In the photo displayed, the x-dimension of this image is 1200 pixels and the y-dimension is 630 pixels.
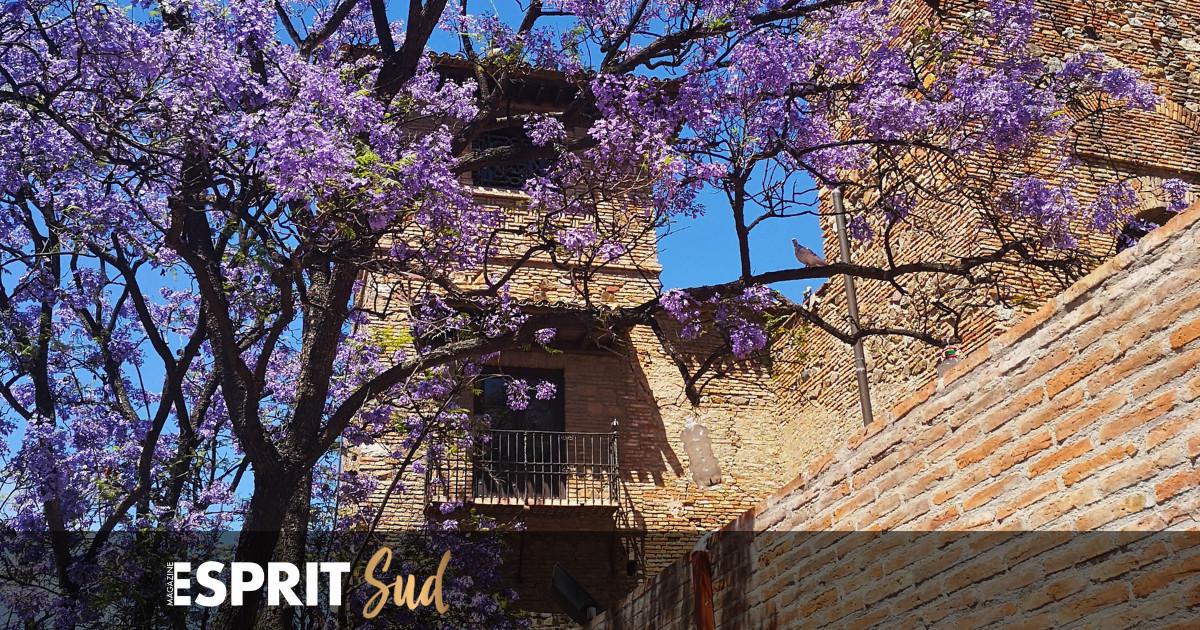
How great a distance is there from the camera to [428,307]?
→ 9688 millimetres

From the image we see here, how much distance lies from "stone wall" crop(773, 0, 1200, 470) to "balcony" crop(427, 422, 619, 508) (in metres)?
2.81

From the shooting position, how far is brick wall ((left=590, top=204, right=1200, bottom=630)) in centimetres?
315

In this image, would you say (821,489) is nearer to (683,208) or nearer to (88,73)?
(683,208)

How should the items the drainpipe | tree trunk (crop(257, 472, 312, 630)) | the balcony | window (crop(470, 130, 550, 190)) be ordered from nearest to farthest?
the drainpipe → tree trunk (crop(257, 472, 312, 630)) → the balcony → window (crop(470, 130, 550, 190))

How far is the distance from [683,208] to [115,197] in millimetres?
4676

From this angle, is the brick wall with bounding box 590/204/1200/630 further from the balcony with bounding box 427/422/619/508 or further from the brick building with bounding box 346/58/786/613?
the balcony with bounding box 427/422/619/508

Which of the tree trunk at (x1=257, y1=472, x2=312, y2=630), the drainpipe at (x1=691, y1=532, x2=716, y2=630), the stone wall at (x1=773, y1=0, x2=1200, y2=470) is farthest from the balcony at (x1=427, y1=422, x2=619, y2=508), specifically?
the drainpipe at (x1=691, y1=532, x2=716, y2=630)

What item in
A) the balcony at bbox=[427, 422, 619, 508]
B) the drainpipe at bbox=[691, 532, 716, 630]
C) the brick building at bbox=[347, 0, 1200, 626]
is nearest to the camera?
the drainpipe at bbox=[691, 532, 716, 630]

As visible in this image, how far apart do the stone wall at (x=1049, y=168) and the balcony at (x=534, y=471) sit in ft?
9.22

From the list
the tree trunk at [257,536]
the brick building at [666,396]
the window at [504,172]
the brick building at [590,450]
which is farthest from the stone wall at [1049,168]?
the tree trunk at [257,536]

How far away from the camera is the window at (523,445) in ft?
43.0

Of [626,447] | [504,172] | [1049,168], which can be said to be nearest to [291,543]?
[626,447]

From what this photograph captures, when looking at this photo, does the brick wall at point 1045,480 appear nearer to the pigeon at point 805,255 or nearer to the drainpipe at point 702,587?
the drainpipe at point 702,587

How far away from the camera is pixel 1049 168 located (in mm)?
11617
